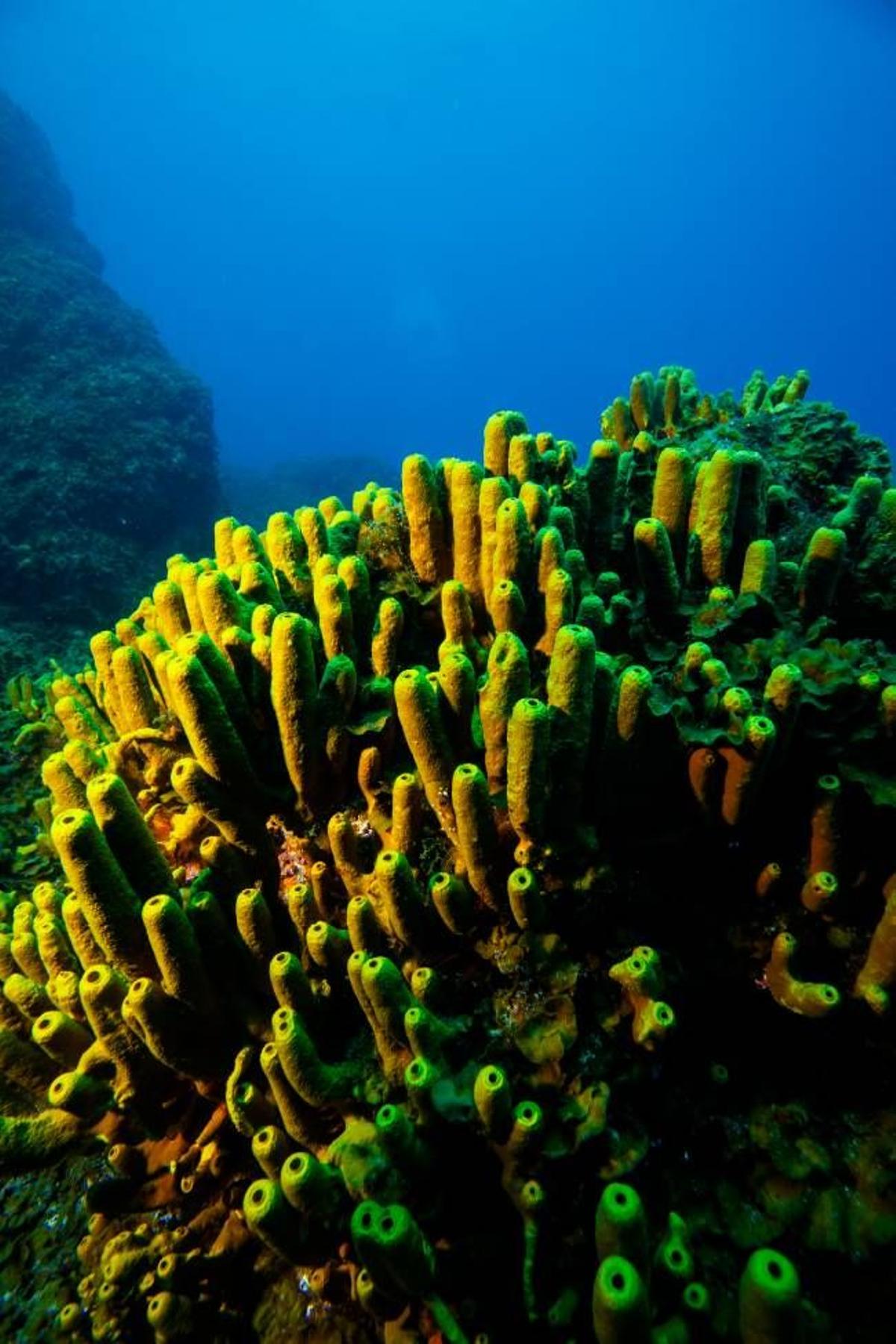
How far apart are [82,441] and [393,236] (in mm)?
230192

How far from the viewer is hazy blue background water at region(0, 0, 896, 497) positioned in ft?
450

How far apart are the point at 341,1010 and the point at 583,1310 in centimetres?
109

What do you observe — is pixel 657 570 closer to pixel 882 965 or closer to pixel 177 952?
pixel 882 965

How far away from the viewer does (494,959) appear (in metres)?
2.18

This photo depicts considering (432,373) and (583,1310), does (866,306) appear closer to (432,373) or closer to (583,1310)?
(432,373)

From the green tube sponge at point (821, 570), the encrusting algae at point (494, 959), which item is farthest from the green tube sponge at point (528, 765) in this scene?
the green tube sponge at point (821, 570)

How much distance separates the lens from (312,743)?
250 cm

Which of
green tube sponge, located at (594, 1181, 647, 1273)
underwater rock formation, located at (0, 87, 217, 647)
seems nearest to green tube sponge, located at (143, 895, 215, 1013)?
green tube sponge, located at (594, 1181, 647, 1273)

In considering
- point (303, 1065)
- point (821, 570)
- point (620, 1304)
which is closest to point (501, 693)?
point (303, 1065)

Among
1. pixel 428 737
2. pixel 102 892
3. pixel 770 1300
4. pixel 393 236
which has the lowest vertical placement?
pixel 770 1300

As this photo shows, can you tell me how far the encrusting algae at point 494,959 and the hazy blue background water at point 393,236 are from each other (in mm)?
119152

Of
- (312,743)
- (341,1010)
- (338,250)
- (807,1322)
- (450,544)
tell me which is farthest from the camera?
(338,250)

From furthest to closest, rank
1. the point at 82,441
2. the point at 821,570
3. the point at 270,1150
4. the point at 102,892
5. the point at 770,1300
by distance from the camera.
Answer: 1. the point at 82,441
2. the point at 821,570
3. the point at 102,892
4. the point at 270,1150
5. the point at 770,1300

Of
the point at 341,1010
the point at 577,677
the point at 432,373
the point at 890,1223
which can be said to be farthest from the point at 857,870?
the point at 432,373
